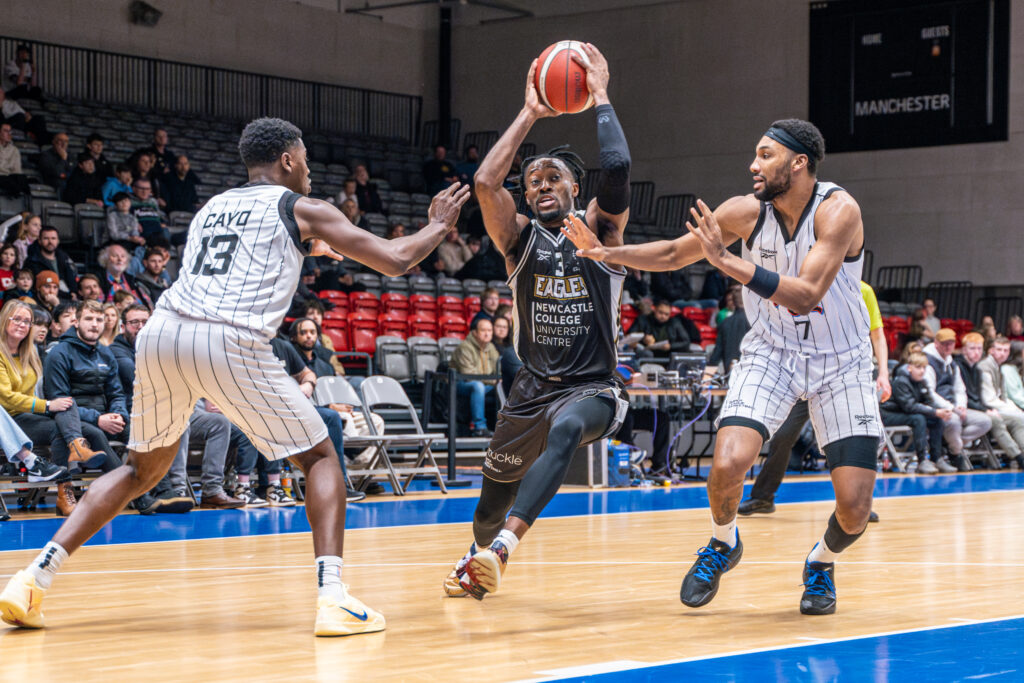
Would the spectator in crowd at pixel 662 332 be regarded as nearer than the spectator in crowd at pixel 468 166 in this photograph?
Yes

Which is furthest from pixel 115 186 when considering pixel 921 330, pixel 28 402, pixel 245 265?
pixel 245 265

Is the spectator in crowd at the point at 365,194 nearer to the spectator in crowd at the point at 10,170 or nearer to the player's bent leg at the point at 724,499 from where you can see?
the spectator in crowd at the point at 10,170

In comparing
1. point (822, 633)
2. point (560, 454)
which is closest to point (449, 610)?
point (560, 454)

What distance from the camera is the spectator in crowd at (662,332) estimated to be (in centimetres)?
1455

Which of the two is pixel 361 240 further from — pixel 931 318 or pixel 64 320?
pixel 931 318

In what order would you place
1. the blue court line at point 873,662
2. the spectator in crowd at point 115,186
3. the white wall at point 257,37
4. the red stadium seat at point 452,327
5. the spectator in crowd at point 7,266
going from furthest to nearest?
the white wall at point 257,37 → the red stadium seat at point 452,327 → the spectator in crowd at point 115,186 → the spectator in crowd at point 7,266 → the blue court line at point 873,662

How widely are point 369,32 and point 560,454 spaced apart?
66.9 ft

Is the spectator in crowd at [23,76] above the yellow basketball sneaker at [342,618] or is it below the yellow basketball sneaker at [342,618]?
above

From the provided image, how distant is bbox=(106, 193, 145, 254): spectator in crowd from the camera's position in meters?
13.1

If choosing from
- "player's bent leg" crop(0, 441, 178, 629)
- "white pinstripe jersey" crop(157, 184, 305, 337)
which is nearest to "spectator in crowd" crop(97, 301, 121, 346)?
"player's bent leg" crop(0, 441, 178, 629)

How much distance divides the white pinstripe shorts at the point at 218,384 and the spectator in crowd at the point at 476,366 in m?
7.72

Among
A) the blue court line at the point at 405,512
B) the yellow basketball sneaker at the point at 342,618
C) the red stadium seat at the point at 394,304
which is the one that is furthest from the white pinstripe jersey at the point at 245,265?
the red stadium seat at the point at 394,304

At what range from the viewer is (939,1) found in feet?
57.1

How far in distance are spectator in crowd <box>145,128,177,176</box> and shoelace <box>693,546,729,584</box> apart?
12.0 meters
